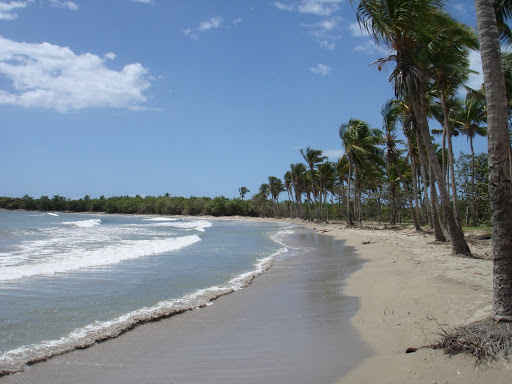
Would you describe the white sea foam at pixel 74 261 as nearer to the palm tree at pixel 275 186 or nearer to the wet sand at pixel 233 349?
the wet sand at pixel 233 349

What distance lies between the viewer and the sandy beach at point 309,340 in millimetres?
4062

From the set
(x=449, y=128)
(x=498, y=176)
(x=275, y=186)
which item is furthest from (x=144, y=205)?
(x=498, y=176)

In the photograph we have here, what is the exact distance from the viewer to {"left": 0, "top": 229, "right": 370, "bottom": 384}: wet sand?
4277 mm

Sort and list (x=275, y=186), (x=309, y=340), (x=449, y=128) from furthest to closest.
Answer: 1. (x=275, y=186)
2. (x=449, y=128)
3. (x=309, y=340)

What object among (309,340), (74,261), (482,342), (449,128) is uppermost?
(449,128)

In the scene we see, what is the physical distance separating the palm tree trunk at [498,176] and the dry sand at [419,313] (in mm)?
634

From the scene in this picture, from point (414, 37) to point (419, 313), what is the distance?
30.7ft

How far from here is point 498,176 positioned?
15.0 feet

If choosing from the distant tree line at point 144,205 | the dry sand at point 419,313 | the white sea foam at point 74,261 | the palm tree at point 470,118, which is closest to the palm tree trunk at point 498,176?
the dry sand at point 419,313

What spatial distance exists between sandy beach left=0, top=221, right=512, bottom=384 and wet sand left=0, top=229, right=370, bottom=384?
0.5 inches

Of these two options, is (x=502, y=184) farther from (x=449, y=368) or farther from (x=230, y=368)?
(x=230, y=368)

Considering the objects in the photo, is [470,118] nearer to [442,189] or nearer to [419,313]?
[442,189]

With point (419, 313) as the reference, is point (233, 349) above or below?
below

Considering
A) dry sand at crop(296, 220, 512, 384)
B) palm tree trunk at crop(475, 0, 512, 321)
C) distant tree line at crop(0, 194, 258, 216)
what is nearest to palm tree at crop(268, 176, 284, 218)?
distant tree line at crop(0, 194, 258, 216)
